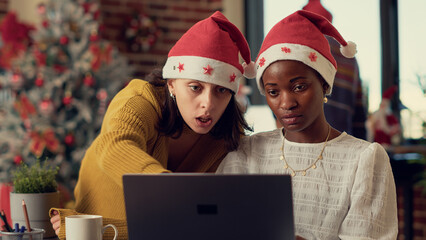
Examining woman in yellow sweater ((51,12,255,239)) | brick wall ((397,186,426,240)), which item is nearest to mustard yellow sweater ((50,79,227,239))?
woman in yellow sweater ((51,12,255,239))

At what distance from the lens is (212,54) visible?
5.20 feet

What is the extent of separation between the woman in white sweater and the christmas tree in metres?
2.80

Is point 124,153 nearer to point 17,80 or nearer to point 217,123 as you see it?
point 217,123

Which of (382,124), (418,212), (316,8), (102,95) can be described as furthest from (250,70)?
(418,212)

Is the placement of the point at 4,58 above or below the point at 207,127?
above

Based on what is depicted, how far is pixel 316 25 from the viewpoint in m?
1.53

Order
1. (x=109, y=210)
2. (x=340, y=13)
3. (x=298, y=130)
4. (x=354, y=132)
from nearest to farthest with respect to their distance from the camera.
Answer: (x=298, y=130) < (x=109, y=210) < (x=354, y=132) < (x=340, y=13)

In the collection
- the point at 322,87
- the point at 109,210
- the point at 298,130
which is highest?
the point at 322,87

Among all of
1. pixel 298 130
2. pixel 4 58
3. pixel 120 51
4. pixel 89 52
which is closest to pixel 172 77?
pixel 298 130

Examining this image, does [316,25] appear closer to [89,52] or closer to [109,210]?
[109,210]

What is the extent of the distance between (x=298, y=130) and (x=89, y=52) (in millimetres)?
2982

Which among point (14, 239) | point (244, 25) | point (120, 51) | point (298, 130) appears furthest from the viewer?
point (244, 25)

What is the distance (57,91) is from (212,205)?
3272 millimetres

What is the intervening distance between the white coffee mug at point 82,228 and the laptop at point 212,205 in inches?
9.0
